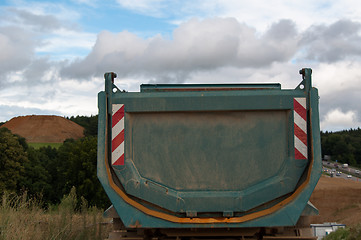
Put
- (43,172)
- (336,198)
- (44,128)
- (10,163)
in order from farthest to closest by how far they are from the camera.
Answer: (44,128), (43,172), (336,198), (10,163)

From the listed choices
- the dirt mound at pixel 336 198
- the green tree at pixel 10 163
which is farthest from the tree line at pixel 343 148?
the green tree at pixel 10 163

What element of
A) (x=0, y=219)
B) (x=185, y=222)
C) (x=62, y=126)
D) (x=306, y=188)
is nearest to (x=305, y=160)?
(x=306, y=188)

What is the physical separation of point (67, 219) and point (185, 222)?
3658mm

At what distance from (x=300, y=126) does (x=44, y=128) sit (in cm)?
16013

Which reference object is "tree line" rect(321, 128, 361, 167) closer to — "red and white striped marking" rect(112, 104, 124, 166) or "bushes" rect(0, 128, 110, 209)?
"bushes" rect(0, 128, 110, 209)

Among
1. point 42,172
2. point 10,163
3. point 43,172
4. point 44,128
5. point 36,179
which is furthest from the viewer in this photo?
point 44,128

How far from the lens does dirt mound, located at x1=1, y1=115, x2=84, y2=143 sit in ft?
475

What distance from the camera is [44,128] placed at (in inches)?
6078

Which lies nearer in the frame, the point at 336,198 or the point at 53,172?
the point at 336,198

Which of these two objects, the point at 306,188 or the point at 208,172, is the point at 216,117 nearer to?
the point at 208,172

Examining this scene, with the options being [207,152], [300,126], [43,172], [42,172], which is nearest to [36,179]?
[42,172]

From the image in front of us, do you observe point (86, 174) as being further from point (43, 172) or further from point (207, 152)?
point (207, 152)

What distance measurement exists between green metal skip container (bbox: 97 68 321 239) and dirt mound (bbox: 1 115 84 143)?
141132mm

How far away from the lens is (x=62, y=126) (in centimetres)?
15450
